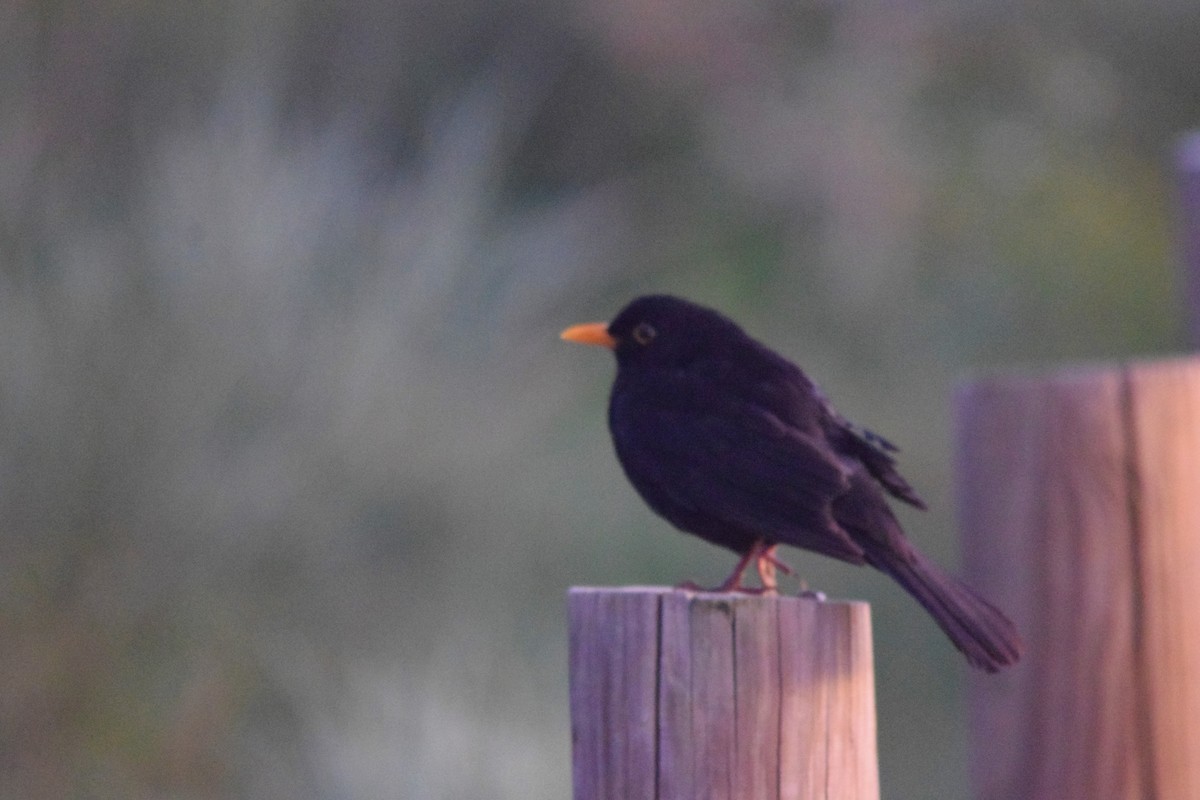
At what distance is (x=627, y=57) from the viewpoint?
9.15 meters

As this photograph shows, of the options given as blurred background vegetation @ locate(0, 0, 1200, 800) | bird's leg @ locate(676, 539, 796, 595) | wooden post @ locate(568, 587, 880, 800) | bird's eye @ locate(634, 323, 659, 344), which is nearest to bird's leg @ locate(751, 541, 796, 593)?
bird's leg @ locate(676, 539, 796, 595)

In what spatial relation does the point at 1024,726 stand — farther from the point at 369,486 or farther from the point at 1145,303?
the point at 1145,303

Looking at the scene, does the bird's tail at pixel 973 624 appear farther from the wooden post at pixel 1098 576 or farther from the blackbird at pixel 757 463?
the wooden post at pixel 1098 576

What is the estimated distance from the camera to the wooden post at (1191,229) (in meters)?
3.88

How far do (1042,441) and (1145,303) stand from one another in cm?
672

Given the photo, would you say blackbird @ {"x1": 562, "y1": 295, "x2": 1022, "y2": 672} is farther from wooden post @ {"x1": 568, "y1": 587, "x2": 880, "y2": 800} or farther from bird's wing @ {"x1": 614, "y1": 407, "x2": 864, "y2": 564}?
wooden post @ {"x1": 568, "y1": 587, "x2": 880, "y2": 800}

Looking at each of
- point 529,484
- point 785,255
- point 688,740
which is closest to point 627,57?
point 785,255

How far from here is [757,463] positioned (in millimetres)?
3277

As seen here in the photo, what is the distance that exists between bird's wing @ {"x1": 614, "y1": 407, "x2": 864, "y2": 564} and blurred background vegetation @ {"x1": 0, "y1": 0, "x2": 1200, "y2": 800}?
2367mm

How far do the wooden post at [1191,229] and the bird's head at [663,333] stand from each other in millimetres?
1097

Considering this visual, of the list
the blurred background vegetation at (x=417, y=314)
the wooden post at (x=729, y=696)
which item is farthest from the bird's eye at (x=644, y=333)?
the blurred background vegetation at (x=417, y=314)

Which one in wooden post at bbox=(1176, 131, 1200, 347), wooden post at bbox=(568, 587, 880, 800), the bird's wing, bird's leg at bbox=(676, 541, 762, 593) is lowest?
wooden post at bbox=(568, 587, 880, 800)

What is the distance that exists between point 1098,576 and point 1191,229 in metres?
0.98

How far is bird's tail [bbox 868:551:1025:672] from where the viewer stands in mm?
2967
